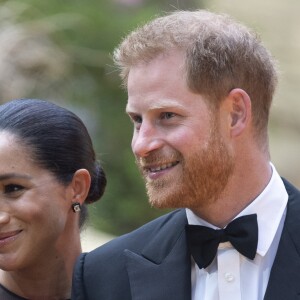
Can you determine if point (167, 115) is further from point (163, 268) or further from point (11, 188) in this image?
point (11, 188)

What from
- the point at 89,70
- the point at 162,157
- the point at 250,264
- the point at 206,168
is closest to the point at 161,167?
the point at 162,157

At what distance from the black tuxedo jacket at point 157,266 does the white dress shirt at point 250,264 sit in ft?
0.13

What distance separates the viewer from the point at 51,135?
3.99 m

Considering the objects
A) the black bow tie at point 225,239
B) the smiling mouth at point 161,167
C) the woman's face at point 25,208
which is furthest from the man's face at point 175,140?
the woman's face at point 25,208

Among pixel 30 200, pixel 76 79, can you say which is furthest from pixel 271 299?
pixel 76 79

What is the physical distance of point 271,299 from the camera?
3.25 meters

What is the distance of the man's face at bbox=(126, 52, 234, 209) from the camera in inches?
131

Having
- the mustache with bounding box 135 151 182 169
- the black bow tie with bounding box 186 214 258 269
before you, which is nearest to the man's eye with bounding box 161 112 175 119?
the mustache with bounding box 135 151 182 169

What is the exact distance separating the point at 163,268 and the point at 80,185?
0.67 metres

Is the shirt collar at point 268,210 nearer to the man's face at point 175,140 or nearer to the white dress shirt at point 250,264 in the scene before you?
the white dress shirt at point 250,264

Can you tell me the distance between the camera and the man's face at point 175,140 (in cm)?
334

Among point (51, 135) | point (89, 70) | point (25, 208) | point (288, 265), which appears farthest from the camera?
point (89, 70)

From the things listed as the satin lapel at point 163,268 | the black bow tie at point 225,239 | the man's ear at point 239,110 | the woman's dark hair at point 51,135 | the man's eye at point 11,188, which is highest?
the man's ear at point 239,110

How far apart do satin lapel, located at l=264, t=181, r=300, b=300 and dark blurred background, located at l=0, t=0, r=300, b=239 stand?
3.67 m
